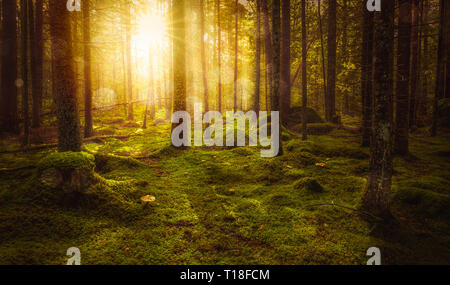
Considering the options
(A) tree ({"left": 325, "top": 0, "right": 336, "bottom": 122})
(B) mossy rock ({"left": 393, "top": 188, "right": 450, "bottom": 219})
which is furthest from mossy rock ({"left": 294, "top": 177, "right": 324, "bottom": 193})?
(A) tree ({"left": 325, "top": 0, "right": 336, "bottom": 122})

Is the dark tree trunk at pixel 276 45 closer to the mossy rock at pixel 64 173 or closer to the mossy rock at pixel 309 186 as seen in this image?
the mossy rock at pixel 309 186

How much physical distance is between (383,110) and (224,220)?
13.2 feet

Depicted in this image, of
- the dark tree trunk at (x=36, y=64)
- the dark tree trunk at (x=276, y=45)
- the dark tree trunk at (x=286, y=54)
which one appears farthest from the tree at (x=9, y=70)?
the dark tree trunk at (x=286, y=54)

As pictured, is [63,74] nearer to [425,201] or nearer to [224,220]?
[224,220]

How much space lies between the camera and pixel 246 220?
5.04 metres

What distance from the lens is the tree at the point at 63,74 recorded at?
6.55 m

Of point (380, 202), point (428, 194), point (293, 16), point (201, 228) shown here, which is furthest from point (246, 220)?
point (293, 16)

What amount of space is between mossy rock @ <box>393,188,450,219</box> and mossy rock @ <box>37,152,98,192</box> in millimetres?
7158

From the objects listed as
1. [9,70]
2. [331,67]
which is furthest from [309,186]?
[9,70]

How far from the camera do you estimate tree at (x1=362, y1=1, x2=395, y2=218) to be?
464 cm

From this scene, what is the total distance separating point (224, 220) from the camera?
5.08 meters
